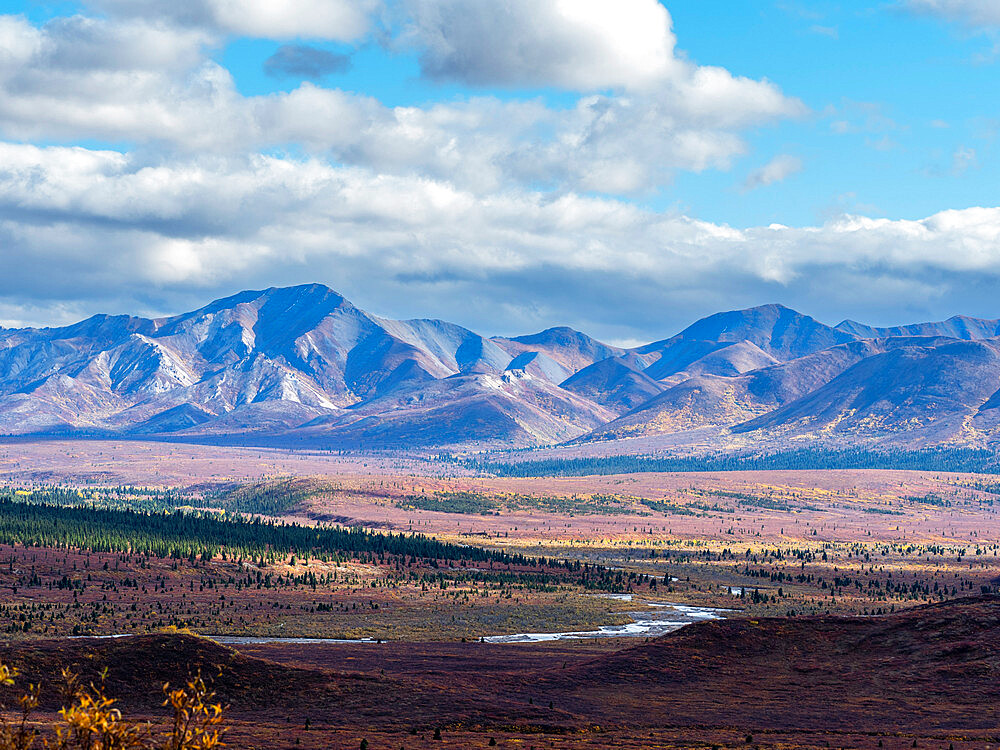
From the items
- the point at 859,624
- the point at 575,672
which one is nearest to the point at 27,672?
the point at 575,672

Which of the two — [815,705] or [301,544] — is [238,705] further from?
[301,544]

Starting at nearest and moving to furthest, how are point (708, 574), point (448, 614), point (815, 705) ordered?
point (815, 705)
point (448, 614)
point (708, 574)

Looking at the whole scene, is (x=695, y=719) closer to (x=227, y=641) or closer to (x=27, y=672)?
(x=27, y=672)

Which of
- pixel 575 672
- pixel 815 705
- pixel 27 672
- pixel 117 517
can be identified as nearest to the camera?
pixel 27 672

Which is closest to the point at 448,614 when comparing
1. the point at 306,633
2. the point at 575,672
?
the point at 306,633

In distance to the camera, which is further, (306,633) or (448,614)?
(448,614)

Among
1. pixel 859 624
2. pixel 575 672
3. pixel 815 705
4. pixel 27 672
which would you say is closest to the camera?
pixel 27 672
